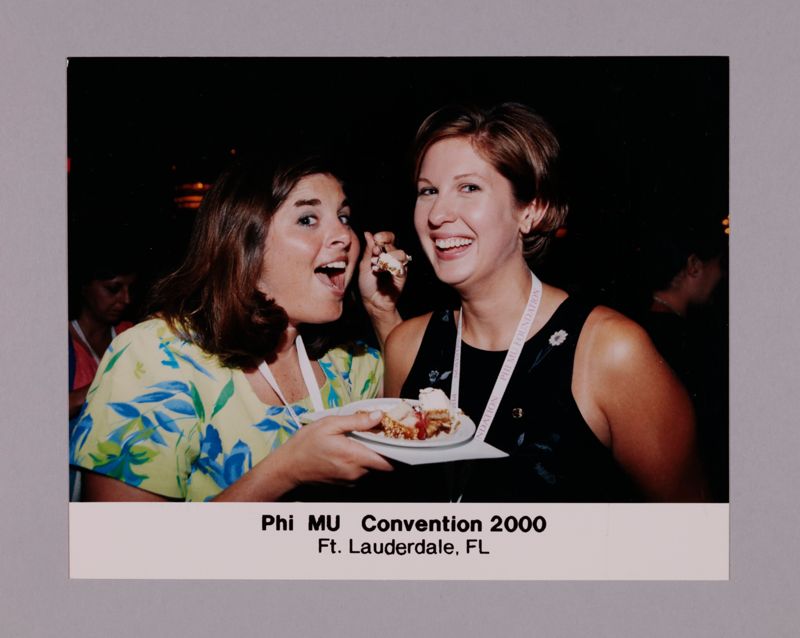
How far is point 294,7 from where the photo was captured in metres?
3.03

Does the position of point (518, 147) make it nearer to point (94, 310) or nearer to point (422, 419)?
point (422, 419)

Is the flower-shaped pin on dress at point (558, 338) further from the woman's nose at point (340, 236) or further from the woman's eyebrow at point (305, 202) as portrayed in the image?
the woman's eyebrow at point (305, 202)

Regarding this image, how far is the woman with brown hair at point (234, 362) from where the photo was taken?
294 centimetres

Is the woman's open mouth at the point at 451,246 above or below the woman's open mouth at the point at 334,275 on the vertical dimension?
above

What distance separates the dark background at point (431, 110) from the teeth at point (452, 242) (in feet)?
0.28

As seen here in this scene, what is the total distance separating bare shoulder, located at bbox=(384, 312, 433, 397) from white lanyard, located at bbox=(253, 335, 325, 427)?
9.2 inches

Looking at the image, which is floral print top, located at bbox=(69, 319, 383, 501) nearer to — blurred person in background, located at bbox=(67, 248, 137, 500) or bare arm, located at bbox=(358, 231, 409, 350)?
blurred person in background, located at bbox=(67, 248, 137, 500)

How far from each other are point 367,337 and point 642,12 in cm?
137

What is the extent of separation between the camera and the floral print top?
293cm

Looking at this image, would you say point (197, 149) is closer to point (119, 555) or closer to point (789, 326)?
point (119, 555)

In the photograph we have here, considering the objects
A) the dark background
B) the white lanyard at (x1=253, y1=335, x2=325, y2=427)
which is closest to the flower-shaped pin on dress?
the dark background

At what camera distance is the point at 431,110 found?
3010 millimetres

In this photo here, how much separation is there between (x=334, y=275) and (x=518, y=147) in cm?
71

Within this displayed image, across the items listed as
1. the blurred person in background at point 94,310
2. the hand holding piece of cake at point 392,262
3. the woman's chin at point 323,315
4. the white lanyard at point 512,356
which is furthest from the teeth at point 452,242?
the blurred person in background at point 94,310
